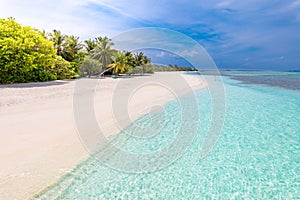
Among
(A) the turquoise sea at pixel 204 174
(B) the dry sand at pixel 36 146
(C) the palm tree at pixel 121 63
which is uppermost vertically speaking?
(C) the palm tree at pixel 121 63

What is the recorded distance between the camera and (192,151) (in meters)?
5.84

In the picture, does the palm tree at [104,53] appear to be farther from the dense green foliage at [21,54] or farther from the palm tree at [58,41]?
the dense green foliage at [21,54]

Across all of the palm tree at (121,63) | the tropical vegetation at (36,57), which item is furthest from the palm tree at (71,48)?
the palm tree at (121,63)

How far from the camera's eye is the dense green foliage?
57.3 feet

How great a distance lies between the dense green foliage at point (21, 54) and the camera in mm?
17453

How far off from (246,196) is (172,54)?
15.4 ft

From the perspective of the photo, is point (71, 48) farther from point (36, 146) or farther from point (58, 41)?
point (36, 146)

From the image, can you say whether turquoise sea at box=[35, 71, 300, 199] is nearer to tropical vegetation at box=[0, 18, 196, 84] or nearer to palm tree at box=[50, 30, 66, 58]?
tropical vegetation at box=[0, 18, 196, 84]

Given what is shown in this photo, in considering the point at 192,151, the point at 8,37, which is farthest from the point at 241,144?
the point at 8,37

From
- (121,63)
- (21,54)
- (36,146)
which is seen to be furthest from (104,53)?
A: (36,146)

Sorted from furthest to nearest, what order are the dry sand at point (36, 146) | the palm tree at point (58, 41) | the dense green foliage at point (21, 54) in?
the palm tree at point (58, 41), the dense green foliage at point (21, 54), the dry sand at point (36, 146)

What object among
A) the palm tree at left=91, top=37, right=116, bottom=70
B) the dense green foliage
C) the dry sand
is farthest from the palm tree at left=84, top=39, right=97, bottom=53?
the dry sand

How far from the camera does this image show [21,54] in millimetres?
18219

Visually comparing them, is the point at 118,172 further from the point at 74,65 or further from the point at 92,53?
the point at 92,53
